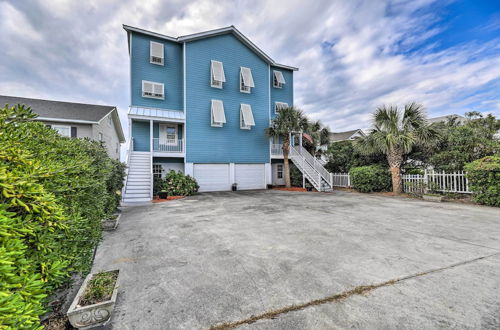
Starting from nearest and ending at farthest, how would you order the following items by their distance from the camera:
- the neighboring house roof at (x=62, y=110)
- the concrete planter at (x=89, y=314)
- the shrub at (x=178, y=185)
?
the concrete planter at (x=89, y=314) → the shrub at (x=178, y=185) → the neighboring house roof at (x=62, y=110)

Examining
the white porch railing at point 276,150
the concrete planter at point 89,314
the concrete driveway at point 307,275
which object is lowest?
the concrete driveway at point 307,275

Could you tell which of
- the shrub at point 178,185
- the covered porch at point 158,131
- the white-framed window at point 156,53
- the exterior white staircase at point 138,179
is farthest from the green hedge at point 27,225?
the white-framed window at point 156,53

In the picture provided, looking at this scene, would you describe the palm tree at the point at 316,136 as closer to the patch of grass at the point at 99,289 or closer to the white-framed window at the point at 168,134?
the white-framed window at the point at 168,134

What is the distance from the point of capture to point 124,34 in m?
13.7

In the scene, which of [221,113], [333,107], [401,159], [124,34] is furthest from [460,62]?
[124,34]

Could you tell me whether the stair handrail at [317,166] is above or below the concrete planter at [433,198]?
above

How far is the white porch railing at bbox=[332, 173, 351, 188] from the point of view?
15080mm

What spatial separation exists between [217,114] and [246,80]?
370cm

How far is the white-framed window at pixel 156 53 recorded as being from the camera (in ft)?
44.4

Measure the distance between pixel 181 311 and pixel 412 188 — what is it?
1337 centimetres

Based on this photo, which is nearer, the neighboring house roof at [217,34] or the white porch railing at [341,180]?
the neighboring house roof at [217,34]

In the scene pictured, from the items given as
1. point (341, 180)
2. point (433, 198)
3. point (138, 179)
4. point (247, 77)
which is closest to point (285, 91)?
point (247, 77)

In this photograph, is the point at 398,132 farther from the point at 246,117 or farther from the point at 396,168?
the point at 246,117

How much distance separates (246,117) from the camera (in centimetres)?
1504
